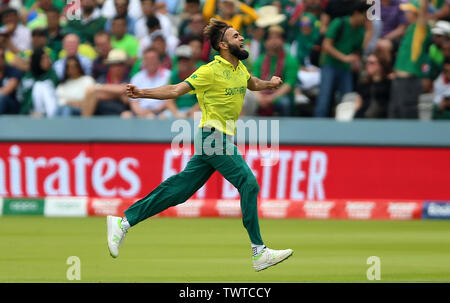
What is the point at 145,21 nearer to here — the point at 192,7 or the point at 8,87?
the point at 192,7

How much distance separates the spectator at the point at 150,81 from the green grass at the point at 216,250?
2248mm

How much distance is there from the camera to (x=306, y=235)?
39.7ft

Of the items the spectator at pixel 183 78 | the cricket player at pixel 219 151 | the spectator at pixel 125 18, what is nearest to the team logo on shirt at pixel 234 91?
the cricket player at pixel 219 151

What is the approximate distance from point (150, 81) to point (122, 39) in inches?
Result: 60.8

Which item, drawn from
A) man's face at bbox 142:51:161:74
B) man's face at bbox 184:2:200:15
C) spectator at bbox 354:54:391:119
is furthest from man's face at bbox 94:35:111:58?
spectator at bbox 354:54:391:119

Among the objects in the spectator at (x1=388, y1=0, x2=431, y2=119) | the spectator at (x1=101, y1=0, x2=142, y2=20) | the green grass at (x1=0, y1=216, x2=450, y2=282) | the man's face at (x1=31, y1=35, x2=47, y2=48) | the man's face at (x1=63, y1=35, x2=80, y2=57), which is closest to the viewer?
the green grass at (x1=0, y1=216, x2=450, y2=282)

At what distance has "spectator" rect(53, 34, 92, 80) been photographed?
1622 cm

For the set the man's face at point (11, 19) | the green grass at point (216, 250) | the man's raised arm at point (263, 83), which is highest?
the man's face at point (11, 19)

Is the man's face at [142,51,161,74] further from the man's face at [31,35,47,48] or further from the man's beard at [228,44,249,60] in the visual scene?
the man's beard at [228,44,249,60]

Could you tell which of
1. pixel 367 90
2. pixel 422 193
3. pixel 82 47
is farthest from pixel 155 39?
pixel 422 193

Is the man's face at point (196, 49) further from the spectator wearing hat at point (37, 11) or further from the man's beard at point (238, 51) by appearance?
the man's beard at point (238, 51)

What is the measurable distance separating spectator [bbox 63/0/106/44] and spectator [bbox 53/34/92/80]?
397mm

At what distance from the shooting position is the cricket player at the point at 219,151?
8.66 m

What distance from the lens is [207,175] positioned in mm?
8984
